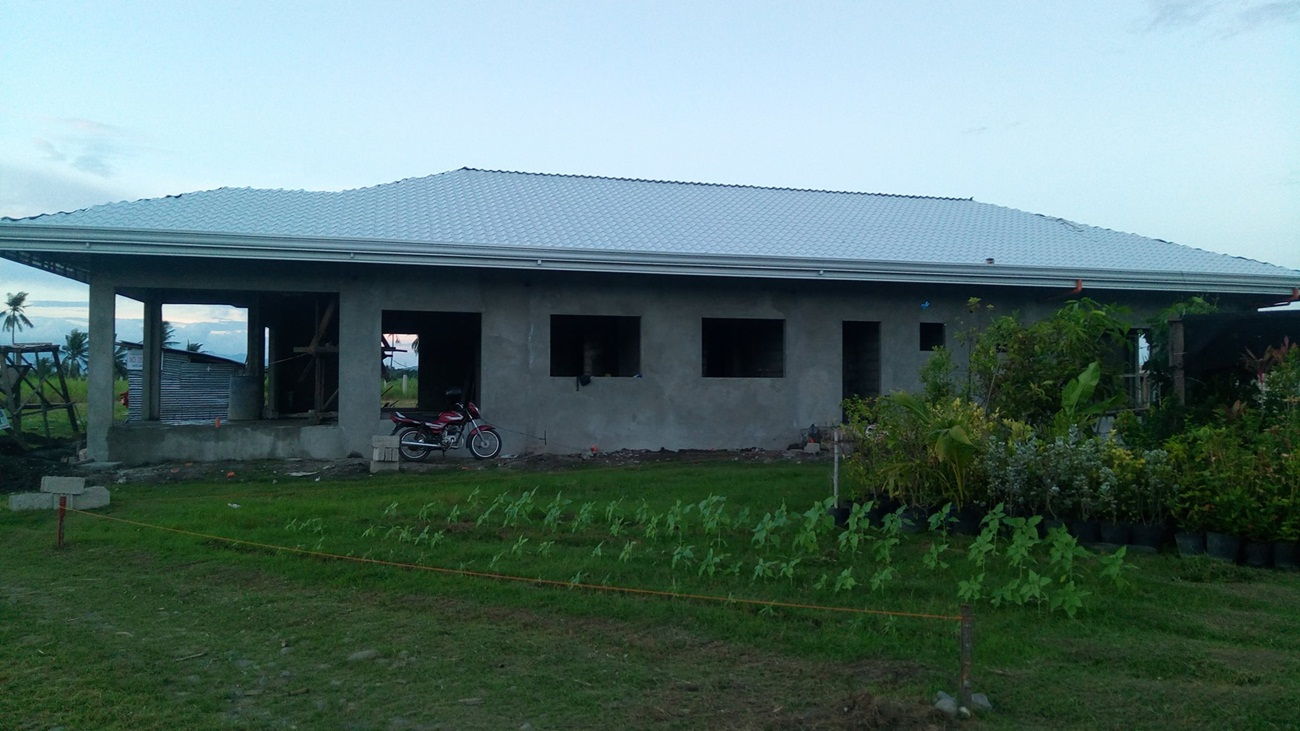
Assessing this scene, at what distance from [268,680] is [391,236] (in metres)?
10.1

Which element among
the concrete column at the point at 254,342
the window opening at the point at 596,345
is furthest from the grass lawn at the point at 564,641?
the concrete column at the point at 254,342

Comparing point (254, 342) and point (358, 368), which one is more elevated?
point (254, 342)

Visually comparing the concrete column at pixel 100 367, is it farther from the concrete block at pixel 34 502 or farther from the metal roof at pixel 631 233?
the concrete block at pixel 34 502

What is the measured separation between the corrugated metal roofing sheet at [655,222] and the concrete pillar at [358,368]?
1067 mm

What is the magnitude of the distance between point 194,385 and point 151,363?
12.4ft

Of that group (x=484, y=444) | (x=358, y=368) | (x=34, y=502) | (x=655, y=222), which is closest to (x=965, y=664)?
(x=34, y=502)

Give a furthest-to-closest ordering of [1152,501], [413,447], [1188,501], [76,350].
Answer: [76,350] → [413,447] → [1152,501] → [1188,501]

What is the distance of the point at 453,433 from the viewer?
15102 mm

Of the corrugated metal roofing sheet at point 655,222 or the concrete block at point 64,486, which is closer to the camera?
the concrete block at point 64,486

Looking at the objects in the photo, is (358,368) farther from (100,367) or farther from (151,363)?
(151,363)

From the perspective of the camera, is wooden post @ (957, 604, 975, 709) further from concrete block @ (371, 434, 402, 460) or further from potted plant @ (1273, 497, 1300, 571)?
concrete block @ (371, 434, 402, 460)

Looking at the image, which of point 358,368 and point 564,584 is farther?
point 358,368

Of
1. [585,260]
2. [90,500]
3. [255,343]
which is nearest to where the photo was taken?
[90,500]

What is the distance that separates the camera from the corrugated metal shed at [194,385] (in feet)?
64.3
